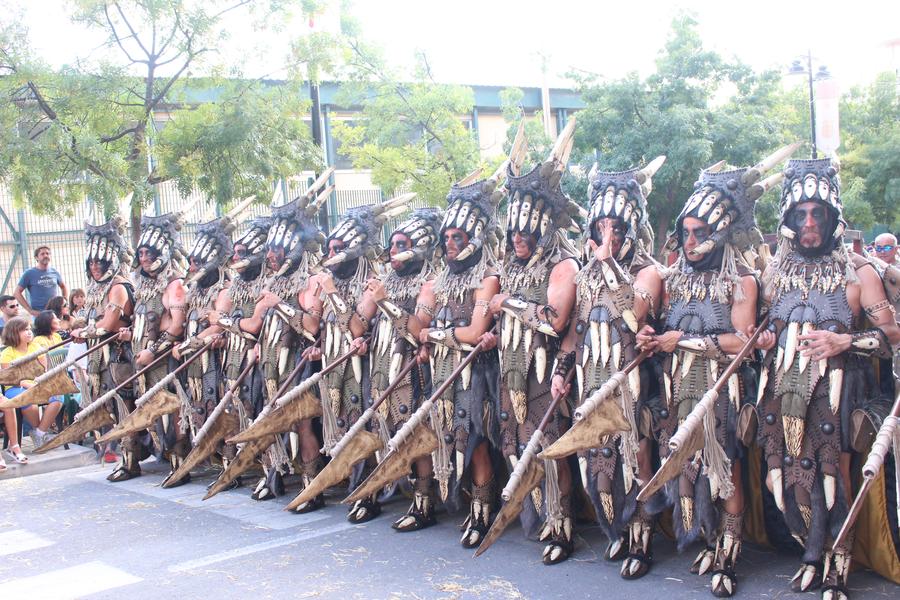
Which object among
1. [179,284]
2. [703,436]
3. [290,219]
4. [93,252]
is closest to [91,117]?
[93,252]

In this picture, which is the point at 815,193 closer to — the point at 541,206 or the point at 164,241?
the point at 541,206

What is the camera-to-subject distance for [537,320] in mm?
5270

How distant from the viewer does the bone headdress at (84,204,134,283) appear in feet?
27.0

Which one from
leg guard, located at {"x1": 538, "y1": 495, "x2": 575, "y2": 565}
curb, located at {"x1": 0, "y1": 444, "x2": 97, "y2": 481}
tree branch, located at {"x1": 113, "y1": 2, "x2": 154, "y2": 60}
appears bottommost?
curb, located at {"x1": 0, "y1": 444, "x2": 97, "y2": 481}

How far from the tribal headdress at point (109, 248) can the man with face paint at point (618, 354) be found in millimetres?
4676

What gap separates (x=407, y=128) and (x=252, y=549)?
9218mm

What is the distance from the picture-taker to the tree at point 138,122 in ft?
29.9

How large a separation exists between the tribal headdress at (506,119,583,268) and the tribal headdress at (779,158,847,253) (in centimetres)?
132

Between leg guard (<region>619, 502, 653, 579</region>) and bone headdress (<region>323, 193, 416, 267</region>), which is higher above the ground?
bone headdress (<region>323, 193, 416, 267</region>)

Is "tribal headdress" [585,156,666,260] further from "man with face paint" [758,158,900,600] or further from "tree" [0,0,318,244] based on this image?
"tree" [0,0,318,244]

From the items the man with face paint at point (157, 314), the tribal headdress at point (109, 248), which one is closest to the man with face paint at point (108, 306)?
the tribal headdress at point (109, 248)

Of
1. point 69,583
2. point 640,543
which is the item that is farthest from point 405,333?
point 69,583

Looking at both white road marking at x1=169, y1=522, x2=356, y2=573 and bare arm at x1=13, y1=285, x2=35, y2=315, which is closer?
white road marking at x1=169, y1=522, x2=356, y2=573

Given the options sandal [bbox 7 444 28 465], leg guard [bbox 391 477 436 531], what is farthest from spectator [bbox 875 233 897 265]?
sandal [bbox 7 444 28 465]
